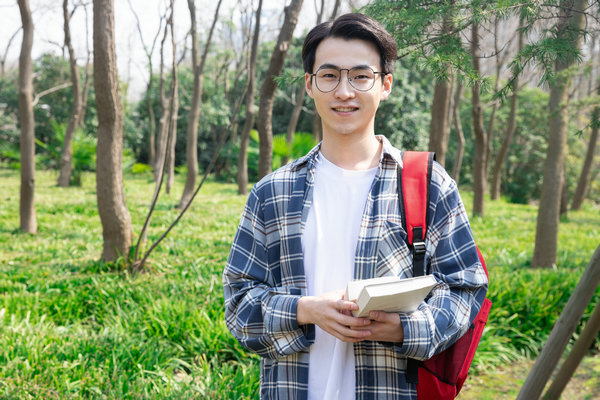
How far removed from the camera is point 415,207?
4.86 feet

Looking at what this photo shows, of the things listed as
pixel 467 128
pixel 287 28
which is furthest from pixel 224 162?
pixel 287 28

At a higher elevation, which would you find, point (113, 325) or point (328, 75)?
point (328, 75)

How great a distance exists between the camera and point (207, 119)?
2092 cm

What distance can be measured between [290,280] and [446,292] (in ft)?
1.43

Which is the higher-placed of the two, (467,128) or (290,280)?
(467,128)

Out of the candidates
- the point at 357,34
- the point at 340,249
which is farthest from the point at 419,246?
the point at 357,34

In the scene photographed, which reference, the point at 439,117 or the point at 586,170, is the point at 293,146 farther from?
the point at 586,170

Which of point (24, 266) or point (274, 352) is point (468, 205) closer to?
point (24, 266)

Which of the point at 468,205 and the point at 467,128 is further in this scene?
the point at 467,128

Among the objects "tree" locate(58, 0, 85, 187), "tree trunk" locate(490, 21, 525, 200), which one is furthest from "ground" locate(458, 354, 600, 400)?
"tree" locate(58, 0, 85, 187)

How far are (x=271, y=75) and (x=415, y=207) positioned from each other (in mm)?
4944

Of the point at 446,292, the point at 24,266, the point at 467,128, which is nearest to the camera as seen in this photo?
the point at 446,292

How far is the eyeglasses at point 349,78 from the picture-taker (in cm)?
151

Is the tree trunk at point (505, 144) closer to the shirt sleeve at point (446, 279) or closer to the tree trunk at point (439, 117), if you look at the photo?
the tree trunk at point (439, 117)
